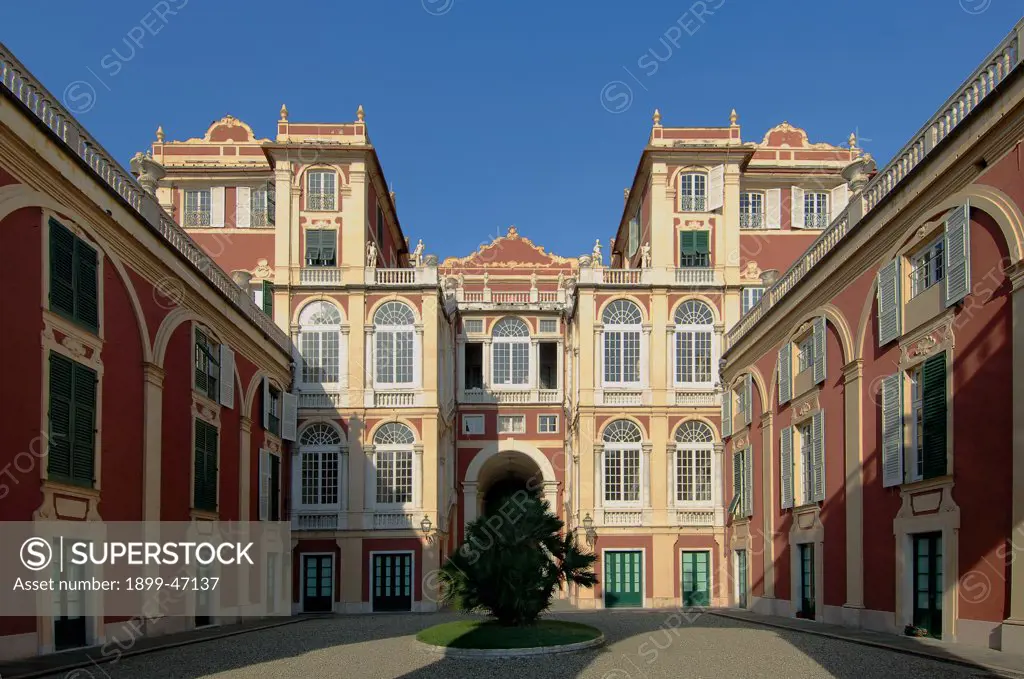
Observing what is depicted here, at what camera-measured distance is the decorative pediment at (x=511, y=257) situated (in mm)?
52312

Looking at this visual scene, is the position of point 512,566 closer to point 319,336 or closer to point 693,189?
point 319,336

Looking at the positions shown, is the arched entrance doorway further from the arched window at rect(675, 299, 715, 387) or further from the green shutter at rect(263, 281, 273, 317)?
the green shutter at rect(263, 281, 273, 317)

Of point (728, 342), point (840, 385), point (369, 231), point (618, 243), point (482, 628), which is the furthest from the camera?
point (618, 243)

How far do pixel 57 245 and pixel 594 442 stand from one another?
79.8 feet

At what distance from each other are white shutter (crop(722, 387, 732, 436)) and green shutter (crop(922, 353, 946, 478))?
56.8 feet

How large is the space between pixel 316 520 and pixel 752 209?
20.9m

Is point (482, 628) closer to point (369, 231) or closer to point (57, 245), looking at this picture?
point (57, 245)

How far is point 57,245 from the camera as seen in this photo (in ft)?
61.4

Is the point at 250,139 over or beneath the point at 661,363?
over

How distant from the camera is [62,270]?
62.1 ft

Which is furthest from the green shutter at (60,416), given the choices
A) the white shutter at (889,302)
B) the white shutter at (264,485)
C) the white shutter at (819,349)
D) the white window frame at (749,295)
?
the white window frame at (749,295)

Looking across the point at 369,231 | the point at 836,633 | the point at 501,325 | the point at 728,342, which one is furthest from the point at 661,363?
the point at 836,633

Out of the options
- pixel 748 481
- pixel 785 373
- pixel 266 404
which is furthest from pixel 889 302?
pixel 266 404

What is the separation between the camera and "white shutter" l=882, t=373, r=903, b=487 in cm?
2038
